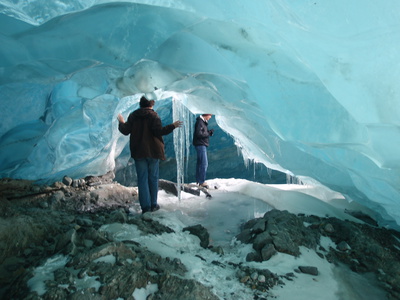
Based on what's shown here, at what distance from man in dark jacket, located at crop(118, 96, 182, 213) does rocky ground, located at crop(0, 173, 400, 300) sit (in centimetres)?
54

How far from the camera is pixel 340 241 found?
3.47m

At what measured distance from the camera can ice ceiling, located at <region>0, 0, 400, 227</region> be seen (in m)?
2.85

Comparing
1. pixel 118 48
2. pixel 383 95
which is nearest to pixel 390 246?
pixel 383 95

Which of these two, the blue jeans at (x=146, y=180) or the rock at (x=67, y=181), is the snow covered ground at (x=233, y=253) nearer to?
the blue jeans at (x=146, y=180)

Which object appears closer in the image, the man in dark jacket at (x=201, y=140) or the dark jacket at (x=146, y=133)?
the dark jacket at (x=146, y=133)

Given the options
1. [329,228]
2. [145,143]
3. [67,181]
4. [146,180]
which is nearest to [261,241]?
[329,228]

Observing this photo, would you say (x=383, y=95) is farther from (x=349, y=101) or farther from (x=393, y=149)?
(x=393, y=149)

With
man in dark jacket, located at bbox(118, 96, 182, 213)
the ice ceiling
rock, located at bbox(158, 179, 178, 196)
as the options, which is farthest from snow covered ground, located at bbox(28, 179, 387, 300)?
the ice ceiling

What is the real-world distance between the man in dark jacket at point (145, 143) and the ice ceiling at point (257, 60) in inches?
17.2

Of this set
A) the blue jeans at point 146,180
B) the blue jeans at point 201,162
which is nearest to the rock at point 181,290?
the blue jeans at point 146,180

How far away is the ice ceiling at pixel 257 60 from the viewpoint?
2.85m

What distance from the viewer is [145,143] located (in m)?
3.87

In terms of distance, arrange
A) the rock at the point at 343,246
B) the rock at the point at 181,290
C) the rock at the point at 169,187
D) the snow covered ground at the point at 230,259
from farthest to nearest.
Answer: the rock at the point at 169,187, the rock at the point at 343,246, the snow covered ground at the point at 230,259, the rock at the point at 181,290

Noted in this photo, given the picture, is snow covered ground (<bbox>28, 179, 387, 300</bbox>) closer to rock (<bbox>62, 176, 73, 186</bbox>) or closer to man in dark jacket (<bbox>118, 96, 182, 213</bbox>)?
man in dark jacket (<bbox>118, 96, 182, 213</bbox>)
